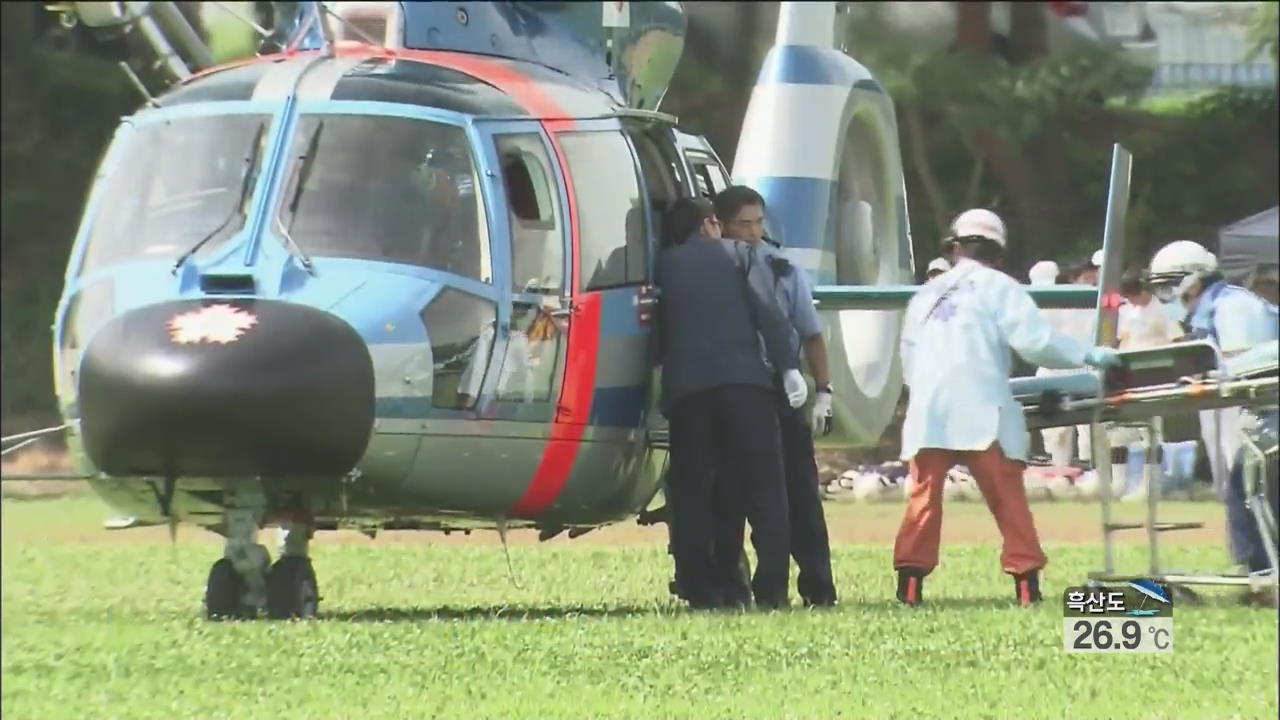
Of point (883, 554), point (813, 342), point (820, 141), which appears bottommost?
point (883, 554)

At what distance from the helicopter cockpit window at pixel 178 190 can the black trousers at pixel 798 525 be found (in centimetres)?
205

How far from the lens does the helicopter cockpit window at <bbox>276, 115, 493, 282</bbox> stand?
9672 millimetres

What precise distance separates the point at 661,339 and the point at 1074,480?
204cm

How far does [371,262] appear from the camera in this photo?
31.5 ft

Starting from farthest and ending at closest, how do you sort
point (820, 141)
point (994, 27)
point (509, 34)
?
point (994, 27) → point (820, 141) → point (509, 34)

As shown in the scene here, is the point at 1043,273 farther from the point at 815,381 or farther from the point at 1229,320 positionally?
the point at 1229,320

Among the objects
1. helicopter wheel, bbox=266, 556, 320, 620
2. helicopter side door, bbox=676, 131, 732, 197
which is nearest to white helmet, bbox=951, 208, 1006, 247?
helicopter side door, bbox=676, 131, 732, 197

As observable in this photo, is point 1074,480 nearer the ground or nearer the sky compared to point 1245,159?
nearer the ground

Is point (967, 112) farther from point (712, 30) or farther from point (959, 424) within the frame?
point (959, 424)

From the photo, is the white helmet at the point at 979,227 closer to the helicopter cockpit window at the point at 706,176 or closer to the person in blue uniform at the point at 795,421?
the person in blue uniform at the point at 795,421

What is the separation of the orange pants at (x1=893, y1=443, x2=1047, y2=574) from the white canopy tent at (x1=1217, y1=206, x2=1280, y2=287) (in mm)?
3583

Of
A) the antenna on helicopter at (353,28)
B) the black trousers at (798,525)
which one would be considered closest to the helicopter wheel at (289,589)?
the black trousers at (798,525)

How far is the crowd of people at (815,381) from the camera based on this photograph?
9367 millimetres

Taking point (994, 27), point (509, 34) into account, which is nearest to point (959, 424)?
point (509, 34)
